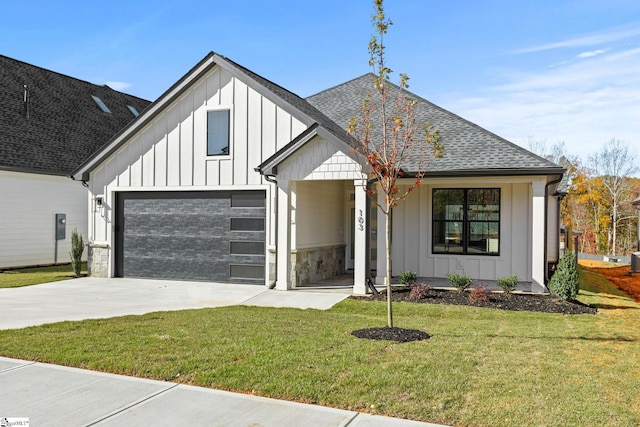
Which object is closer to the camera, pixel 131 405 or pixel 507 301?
pixel 131 405

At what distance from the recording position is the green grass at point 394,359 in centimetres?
480

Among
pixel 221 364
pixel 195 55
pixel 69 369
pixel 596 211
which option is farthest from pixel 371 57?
pixel 596 211

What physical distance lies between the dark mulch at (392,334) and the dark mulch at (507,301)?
11.0ft

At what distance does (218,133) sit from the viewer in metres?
14.2

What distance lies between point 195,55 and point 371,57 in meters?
8.92

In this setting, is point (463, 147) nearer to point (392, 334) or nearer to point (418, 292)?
point (418, 292)

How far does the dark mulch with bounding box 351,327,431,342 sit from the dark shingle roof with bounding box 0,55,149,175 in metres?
14.7

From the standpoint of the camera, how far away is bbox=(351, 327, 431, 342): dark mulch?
7359 mm

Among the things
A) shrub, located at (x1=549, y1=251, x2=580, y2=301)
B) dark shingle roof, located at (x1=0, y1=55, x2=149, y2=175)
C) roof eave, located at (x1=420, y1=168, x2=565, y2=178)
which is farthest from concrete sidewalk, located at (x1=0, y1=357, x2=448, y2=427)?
dark shingle roof, located at (x1=0, y1=55, x2=149, y2=175)

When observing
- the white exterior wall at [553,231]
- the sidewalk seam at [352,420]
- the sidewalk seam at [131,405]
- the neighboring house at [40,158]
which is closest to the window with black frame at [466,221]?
the white exterior wall at [553,231]

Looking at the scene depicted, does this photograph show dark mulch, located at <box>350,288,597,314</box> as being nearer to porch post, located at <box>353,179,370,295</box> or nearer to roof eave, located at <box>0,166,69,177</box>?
porch post, located at <box>353,179,370,295</box>

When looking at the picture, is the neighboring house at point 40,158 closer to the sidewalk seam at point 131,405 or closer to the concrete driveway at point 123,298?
the concrete driveway at point 123,298

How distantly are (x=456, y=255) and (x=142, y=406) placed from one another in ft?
35.2

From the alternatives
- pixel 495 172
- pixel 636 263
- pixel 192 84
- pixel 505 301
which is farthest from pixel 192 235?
pixel 636 263
